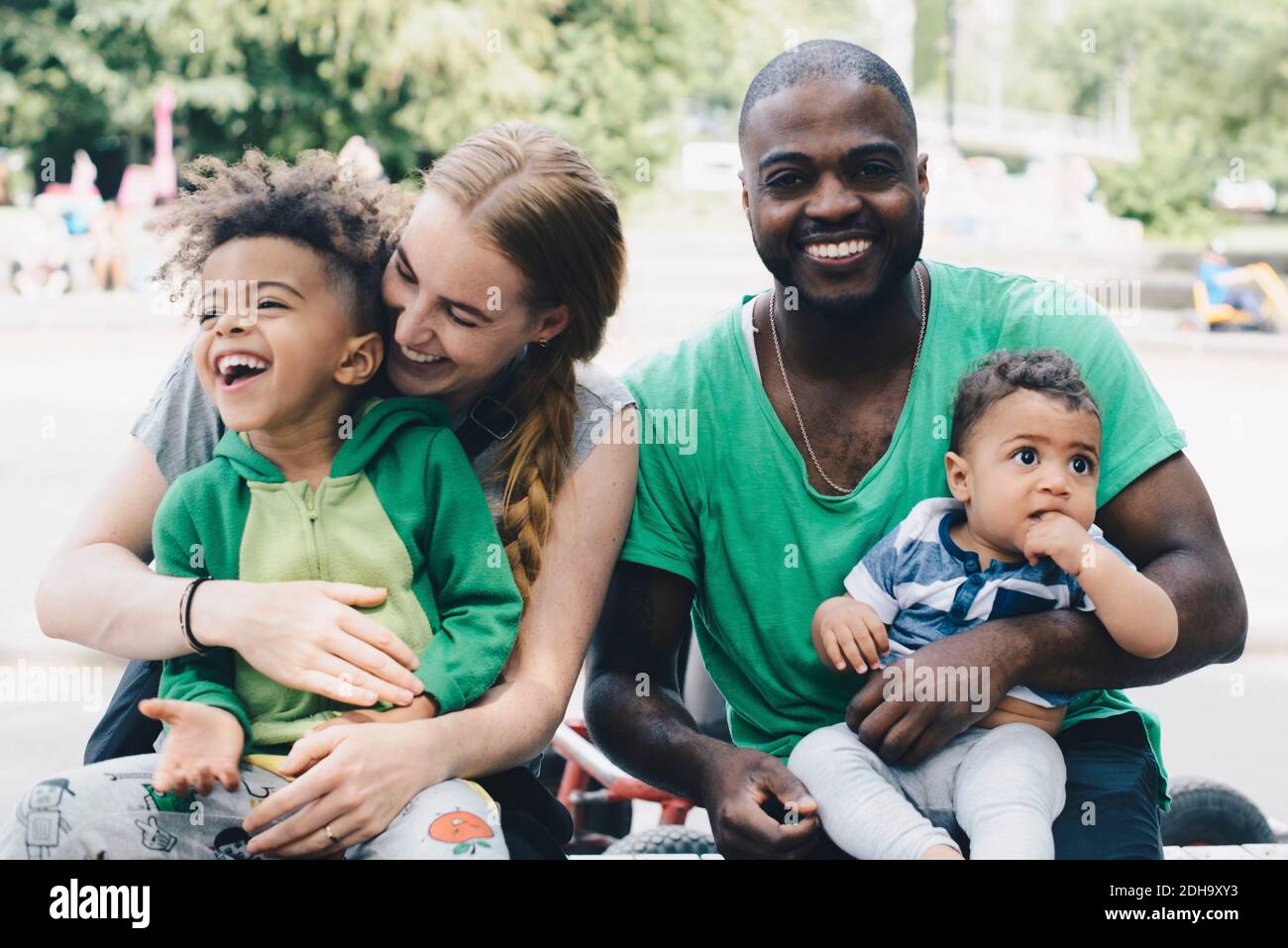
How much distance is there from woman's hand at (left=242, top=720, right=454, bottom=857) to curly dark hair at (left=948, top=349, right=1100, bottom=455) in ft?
3.32

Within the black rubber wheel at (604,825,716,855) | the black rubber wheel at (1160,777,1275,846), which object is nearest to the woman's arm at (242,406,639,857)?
the black rubber wheel at (604,825,716,855)

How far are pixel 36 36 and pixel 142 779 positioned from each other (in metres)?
25.1

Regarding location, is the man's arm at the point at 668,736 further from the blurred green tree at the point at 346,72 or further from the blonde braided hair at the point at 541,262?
the blurred green tree at the point at 346,72

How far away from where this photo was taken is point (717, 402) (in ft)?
8.58

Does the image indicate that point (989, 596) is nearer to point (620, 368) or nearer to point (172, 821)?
point (172, 821)

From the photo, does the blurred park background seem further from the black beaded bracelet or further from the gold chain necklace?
the black beaded bracelet

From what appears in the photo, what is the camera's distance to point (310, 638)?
6.88 feet

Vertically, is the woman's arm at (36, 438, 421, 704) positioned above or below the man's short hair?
below

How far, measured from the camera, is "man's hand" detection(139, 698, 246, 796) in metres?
2.02

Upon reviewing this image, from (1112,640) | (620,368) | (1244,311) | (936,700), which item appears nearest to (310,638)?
(936,700)

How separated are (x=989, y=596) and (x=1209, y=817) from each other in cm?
146

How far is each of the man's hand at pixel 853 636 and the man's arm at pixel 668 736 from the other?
19 centimetres

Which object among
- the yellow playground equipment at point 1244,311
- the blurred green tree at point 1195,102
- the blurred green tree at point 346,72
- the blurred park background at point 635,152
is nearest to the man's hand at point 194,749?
the blurred park background at point 635,152
